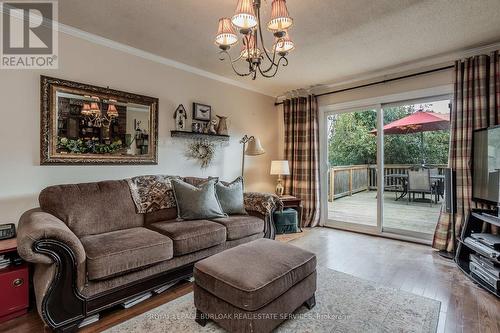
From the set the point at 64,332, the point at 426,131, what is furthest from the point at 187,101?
the point at 426,131

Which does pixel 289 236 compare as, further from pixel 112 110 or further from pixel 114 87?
pixel 114 87

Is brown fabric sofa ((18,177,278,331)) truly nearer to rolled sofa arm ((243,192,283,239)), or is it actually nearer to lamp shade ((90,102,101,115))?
rolled sofa arm ((243,192,283,239))

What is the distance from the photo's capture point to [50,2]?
221 cm

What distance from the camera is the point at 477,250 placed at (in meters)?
2.49

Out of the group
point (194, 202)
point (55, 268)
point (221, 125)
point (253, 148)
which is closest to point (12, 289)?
point (55, 268)

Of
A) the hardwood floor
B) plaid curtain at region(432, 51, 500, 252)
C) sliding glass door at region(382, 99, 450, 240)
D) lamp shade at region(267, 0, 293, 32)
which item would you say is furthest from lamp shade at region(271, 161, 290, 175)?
lamp shade at region(267, 0, 293, 32)

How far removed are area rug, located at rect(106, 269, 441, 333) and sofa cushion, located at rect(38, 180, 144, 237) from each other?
0.93 meters

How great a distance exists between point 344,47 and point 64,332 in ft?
12.1

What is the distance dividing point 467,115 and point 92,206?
4.23m

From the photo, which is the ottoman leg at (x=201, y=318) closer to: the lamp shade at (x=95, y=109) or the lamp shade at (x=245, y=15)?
the lamp shade at (x=245, y=15)

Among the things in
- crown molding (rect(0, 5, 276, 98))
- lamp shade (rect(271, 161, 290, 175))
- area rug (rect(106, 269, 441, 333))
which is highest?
crown molding (rect(0, 5, 276, 98))

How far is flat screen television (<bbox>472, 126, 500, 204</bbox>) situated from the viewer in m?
2.55

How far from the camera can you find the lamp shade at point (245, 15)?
1.67 meters

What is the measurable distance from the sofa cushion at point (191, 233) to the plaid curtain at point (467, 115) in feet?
9.27
